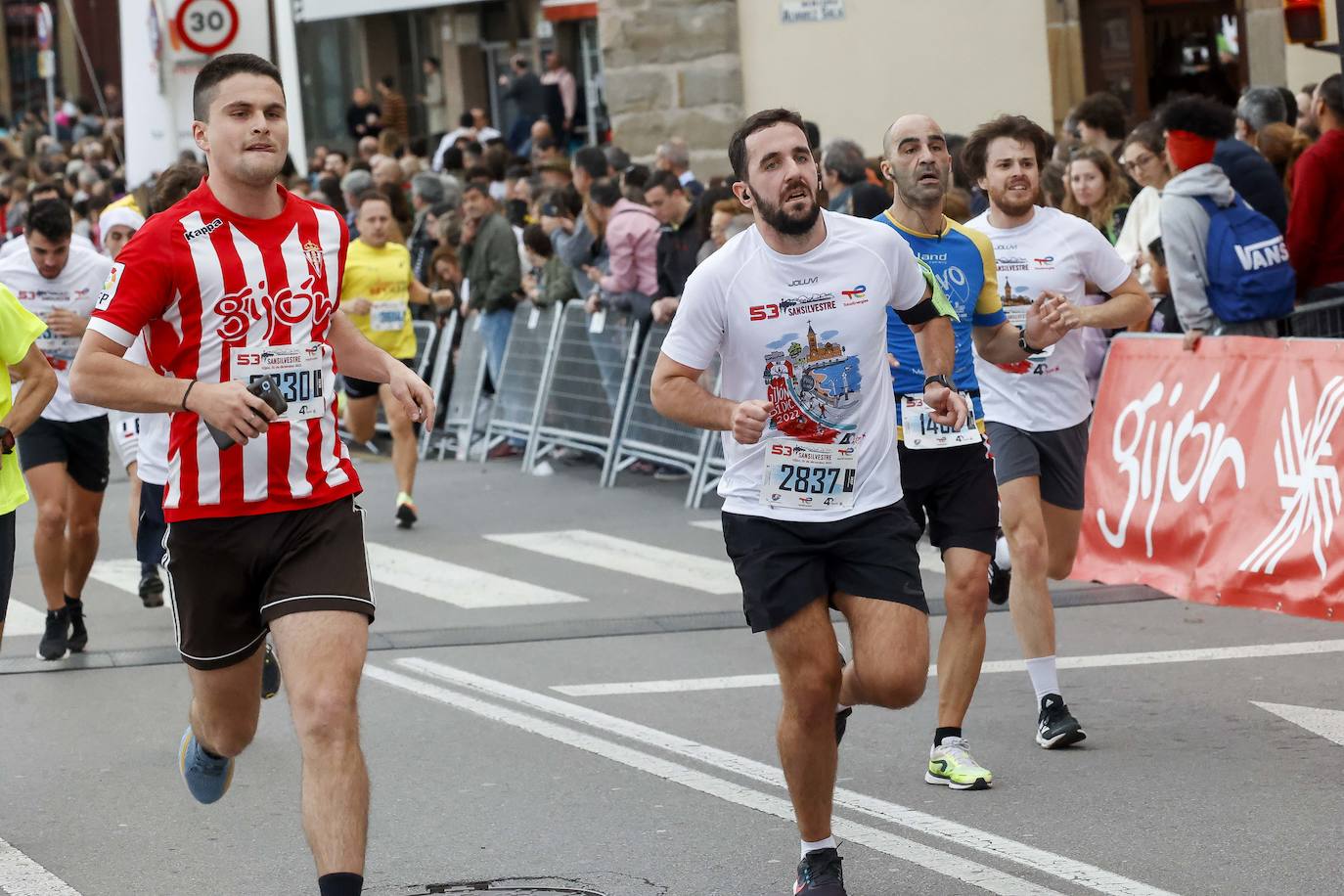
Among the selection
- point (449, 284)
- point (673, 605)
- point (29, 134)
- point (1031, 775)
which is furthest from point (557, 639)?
point (29, 134)

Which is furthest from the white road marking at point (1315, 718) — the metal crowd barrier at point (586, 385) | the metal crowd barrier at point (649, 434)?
the metal crowd barrier at point (586, 385)

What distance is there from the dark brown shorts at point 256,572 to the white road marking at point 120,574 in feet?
19.9

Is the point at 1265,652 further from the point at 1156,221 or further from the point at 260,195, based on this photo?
the point at 260,195

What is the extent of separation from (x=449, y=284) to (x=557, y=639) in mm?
8137

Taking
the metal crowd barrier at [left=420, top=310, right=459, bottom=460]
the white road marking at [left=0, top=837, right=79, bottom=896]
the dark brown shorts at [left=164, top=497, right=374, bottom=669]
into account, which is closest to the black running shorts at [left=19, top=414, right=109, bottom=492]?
the white road marking at [left=0, top=837, right=79, bottom=896]

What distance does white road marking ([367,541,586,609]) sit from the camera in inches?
431

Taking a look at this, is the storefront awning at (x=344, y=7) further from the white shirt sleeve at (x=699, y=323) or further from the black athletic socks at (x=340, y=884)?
the black athletic socks at (x=340, y=884)

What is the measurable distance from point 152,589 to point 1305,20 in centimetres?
687

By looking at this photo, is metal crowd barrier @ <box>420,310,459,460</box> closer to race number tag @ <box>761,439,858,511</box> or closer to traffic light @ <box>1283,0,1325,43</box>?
traffic light @ <box>1283,0,1325,43</box>

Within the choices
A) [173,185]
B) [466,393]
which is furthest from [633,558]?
[466,393]

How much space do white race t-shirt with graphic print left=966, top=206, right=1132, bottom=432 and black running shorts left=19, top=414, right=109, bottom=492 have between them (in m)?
4.25

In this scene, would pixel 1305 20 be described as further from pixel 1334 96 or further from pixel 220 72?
pixel 220 72

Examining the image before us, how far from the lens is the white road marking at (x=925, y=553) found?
1120 centimetres

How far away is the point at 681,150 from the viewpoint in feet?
57.0
